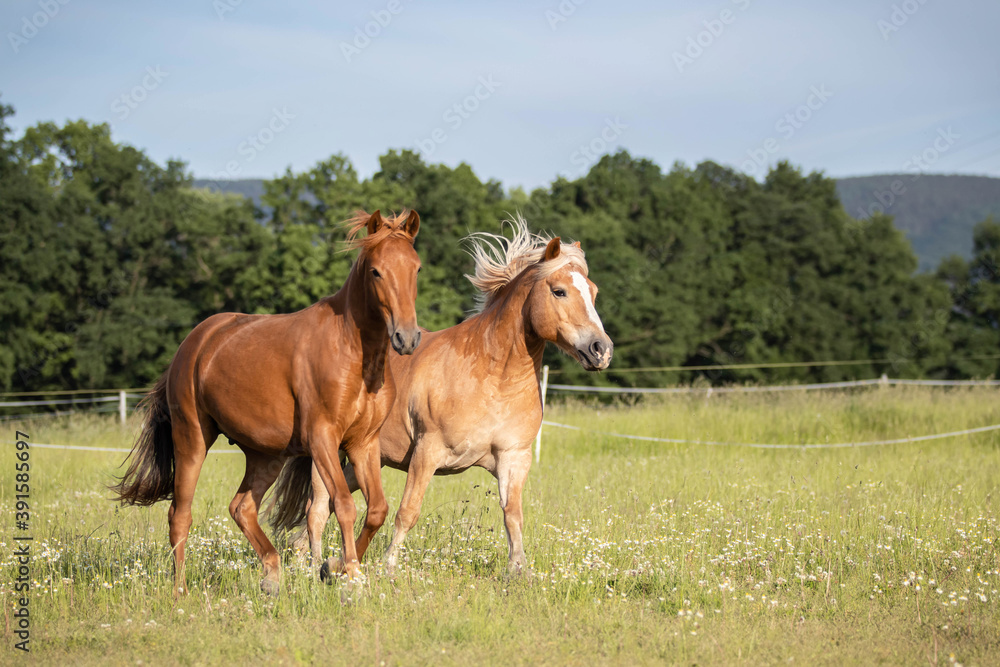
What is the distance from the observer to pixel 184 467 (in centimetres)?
515

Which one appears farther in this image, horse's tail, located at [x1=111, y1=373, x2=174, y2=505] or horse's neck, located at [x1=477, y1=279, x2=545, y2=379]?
horse's tail, located at [x1=111, y1=373, x2=174, y2=505]

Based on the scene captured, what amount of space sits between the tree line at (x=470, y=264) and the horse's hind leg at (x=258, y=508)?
77.4ft

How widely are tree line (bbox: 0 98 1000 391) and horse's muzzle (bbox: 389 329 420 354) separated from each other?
24.9 metres

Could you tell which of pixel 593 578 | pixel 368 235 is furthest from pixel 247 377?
pixel 593 578

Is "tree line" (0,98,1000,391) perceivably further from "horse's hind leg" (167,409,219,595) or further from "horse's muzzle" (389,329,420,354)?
"horse's muzzle" (389,329,420,354)

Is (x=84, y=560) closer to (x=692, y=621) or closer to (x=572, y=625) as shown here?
(x=572, y=625)

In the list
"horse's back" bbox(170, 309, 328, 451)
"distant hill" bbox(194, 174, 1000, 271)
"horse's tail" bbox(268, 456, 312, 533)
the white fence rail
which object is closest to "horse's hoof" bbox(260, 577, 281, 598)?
"horse's back" bbox(170, 309, 328, 451)

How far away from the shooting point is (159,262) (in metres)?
33.4

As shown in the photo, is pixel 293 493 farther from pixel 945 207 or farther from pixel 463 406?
pixel 945 207

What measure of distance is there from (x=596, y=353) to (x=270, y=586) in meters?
2.44

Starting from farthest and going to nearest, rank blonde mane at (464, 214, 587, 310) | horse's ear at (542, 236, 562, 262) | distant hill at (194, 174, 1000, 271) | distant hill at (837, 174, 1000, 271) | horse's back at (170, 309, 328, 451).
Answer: distant hill at (837, 174, 1000, 271), distant hill at (194, 174, 1000, 271), blonde mane at (464, 214, 587, 310), horse's ear at (542, 236, 562, 262), horse's back at (170, 309, 328, 451)

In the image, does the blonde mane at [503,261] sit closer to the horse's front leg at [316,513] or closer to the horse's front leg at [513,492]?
the horse's front leg at [513,492]

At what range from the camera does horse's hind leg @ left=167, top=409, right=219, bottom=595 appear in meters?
5.08

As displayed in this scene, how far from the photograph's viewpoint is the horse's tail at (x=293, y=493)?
5.84 meters
